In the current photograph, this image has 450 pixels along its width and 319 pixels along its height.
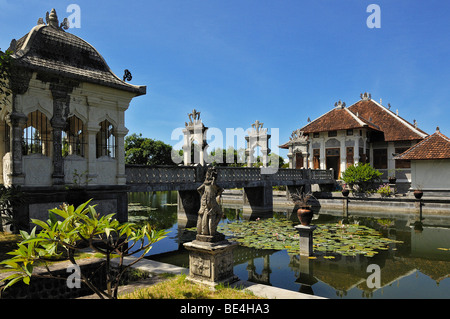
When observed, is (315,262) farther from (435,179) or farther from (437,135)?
(437,135)

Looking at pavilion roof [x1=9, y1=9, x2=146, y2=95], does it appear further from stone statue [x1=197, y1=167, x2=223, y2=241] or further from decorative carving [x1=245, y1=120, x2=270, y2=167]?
decorative carving [x1=245, y1=120, x2=270, y2=167]

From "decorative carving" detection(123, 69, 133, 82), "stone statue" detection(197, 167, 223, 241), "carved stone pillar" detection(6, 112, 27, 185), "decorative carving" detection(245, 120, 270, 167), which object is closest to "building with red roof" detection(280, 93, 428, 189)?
"decorative carving" detection(245, 120, 270, 167)

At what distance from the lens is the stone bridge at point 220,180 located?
13.0 m

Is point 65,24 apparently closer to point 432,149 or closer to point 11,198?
point 11,198

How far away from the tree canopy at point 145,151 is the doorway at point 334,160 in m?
23.8

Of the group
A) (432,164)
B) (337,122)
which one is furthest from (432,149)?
(337,122)

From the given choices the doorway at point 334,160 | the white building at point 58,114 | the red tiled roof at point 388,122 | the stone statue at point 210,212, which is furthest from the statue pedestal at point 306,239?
the red tiled roof at point 388,122

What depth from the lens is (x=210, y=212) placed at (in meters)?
5.95

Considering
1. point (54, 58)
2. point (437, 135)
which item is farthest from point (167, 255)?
point (437, 135)

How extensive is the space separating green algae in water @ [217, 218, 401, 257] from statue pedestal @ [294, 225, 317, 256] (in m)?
0.57

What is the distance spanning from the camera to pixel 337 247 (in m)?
10.6

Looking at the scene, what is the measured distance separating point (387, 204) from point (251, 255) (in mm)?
13870
